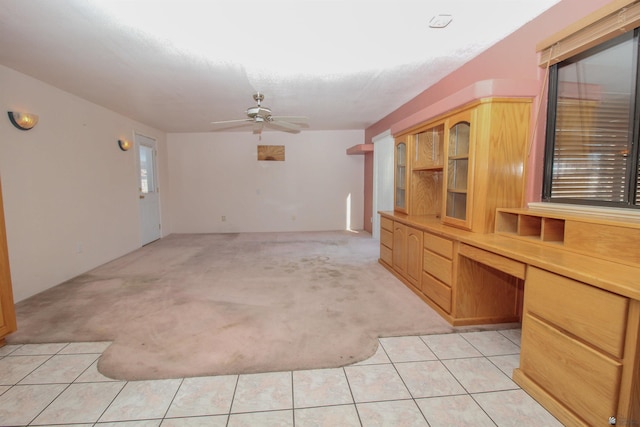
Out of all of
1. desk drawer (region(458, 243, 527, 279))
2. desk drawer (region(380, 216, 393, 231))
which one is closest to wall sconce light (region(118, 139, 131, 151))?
desk drawer (region(380, 216, 393, 231))

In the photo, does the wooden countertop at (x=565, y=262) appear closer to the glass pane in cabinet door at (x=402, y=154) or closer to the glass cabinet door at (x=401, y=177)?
the glass cabinet door at (x=401, y=177)

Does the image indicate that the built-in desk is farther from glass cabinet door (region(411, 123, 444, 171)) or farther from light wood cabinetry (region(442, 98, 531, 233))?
glass cabinet door (region(411, 123, 444, 171))

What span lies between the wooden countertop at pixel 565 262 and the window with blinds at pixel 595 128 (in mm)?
470

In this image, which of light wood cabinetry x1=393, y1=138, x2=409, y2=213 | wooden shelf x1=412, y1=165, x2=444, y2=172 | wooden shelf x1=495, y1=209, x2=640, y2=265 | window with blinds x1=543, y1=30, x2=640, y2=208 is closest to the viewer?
wooden shelf x1=495, y1=209, x2=640, y2=265

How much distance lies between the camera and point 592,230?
63.4 inches

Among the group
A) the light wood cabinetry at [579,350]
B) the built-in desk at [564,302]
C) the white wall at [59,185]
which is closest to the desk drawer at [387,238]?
the built-in desk at [564,302]

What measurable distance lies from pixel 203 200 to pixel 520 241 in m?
6.35

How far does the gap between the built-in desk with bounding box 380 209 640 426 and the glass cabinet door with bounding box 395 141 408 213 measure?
127cm

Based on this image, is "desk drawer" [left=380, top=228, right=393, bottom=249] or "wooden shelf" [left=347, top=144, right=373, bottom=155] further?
"wooden shelf" [left=347, top=144, right=373, bottom=155]

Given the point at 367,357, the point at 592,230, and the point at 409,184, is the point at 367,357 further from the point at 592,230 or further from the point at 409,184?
the point at 409,184

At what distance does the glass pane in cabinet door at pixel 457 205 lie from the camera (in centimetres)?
254

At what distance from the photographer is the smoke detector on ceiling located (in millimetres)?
2137

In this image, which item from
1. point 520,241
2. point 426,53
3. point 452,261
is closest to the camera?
point 520,241

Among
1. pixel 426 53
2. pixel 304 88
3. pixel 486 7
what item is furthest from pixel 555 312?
pixel 304 88
